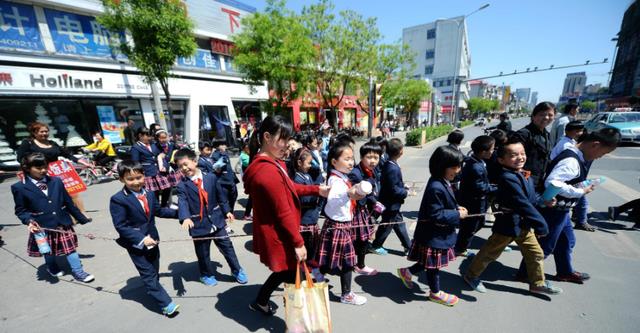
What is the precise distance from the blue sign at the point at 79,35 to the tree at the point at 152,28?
6.01 ft

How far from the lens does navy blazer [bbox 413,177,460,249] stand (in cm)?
236

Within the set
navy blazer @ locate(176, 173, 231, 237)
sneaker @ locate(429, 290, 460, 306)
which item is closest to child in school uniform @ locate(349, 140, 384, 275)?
sneaker @ locate(429, 290, 460, 306)

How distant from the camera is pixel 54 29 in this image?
377 inches

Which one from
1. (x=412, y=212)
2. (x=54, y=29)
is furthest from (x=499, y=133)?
(x=54, y=29)

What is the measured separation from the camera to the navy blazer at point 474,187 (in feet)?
10.8

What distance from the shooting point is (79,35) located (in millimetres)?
10188

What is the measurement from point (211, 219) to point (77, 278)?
202 cm

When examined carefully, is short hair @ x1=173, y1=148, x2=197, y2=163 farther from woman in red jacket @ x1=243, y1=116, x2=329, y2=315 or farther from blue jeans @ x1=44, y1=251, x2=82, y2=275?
blue jeans @ x1=44, y1=251, x2=82, y2=275

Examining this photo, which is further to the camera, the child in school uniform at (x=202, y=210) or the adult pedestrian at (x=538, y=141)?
the adult pedestrian at (x=538, y=141)

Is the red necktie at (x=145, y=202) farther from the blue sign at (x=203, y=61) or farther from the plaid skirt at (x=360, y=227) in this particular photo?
the blue sign at (x=203, y=61)

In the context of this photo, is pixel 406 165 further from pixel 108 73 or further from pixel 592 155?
pixel 108 73

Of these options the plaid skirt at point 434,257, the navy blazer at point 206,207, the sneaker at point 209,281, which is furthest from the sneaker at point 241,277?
the plaid skirt at point 434,257

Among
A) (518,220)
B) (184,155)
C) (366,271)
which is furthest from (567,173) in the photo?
(184,155)

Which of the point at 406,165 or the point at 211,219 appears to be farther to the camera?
the point at 406,165
